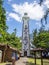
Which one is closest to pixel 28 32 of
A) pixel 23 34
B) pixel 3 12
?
pixel 23 34

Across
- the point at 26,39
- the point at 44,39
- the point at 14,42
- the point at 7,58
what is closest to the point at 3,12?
the point at 7,58

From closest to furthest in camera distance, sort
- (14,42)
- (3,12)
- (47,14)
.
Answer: (47,14)
(3,12)
(14,42)

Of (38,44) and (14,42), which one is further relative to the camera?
(14,42)

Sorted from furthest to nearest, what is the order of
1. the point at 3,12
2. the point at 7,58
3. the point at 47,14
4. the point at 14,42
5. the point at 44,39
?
1. the point at 14,42
2. the point at 44,39
3. the point at 3,12
4. the point at 7,58
5. the point at 47,14

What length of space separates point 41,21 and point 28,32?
6597cm

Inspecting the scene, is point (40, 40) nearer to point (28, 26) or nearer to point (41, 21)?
point (28, 26)

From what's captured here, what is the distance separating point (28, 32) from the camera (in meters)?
76.6

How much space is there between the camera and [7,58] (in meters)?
37.0

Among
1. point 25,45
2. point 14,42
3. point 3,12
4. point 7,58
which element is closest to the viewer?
point 7,58

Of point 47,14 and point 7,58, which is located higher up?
point 47,14

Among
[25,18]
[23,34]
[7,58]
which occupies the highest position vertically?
[25,18]

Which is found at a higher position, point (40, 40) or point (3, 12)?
point (3, 12)

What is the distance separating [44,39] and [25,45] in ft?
45.5

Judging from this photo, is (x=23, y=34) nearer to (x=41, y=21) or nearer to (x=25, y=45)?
(x=25, y=45)
